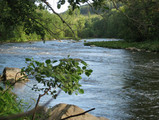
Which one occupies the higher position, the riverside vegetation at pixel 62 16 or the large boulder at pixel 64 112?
the riverside vegetation at pixel 62 16

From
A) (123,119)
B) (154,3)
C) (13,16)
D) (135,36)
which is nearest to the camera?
(154,3)

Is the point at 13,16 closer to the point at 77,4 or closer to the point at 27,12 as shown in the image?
the point at 27,12

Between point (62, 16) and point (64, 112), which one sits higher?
point (62, 16)

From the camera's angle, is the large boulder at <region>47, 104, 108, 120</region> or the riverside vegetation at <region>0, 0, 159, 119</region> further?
the large boulder at <region>47, 104, 108, 120</region>

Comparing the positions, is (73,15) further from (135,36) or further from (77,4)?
(135,36)

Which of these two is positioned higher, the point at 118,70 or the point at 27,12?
the point at 27,12

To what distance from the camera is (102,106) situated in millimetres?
7070

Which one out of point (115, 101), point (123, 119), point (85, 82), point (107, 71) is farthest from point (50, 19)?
point (107, 71)

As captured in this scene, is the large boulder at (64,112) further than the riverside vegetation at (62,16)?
Yes

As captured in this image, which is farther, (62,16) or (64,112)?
(64,112)

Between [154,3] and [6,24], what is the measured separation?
3182mm

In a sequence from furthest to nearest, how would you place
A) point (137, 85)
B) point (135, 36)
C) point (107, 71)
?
point (135, 36), point (107, 71), point (137, 85)

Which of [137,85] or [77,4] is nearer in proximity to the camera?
[77,4]

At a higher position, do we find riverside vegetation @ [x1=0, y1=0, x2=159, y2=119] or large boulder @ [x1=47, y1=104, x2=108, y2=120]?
riverside vegetation @ [x1=0, y1=0, x2=159, y2=119]
